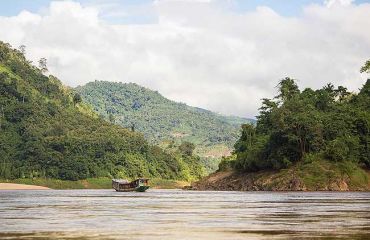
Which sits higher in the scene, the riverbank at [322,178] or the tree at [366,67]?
the tree at [366,67]

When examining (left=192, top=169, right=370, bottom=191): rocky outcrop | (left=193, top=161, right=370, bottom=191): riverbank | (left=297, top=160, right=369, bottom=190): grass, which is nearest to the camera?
(left=192, top=169, right=370, bottom=191): rocky outcrop

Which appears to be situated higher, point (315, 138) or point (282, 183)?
point (315, 138)

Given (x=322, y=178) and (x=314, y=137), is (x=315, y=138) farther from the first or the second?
(x=322, y=178)

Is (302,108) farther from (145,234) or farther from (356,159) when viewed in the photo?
(145,234)

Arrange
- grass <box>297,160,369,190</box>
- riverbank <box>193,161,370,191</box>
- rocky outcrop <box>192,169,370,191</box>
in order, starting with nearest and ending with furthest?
rocky outcrop <box>192,169,370,191</box>
riverbank <box>193,161,370,191</box>
grass <box>297,160,369,190</box>

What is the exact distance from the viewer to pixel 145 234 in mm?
36969

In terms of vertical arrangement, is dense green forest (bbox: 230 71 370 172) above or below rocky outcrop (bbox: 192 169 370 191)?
above

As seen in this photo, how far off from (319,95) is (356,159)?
116 feet

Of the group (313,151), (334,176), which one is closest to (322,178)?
(334,176)

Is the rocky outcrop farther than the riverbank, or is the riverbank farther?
the riverbank

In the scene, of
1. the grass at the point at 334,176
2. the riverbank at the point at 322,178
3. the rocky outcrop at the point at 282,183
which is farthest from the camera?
the grass at the point at 334,176

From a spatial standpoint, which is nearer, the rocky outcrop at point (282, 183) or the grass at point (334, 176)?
the rocky outcrop at point (282, 183)

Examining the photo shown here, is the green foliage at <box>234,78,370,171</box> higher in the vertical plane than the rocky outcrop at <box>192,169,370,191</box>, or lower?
higher

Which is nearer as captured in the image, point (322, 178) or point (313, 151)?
point (322, 178)
